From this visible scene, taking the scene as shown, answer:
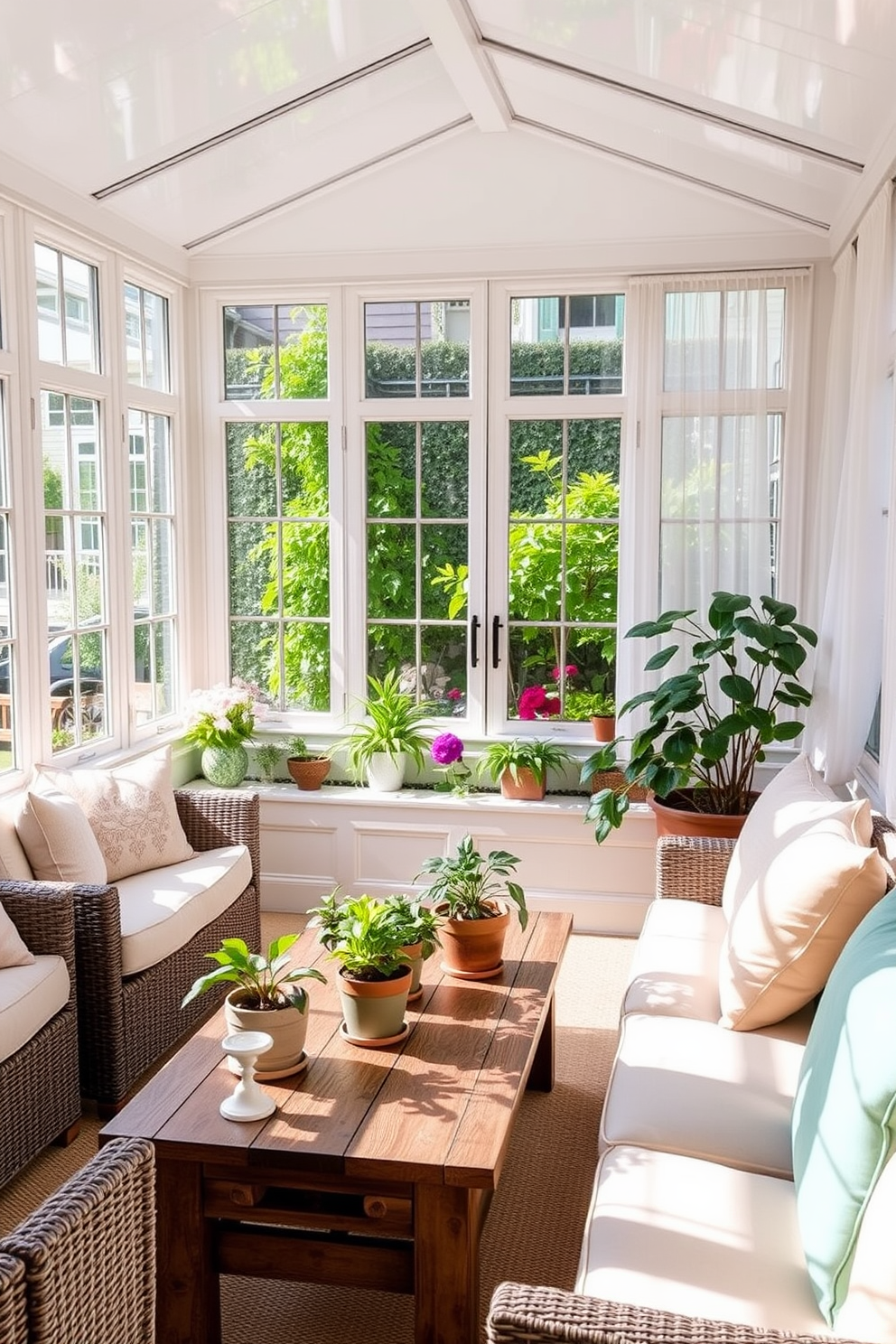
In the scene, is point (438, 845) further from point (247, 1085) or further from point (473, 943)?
point (247, 1085)

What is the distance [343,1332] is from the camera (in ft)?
8.06

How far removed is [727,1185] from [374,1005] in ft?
2.85

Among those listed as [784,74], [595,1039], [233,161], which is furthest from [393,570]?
[784,74]

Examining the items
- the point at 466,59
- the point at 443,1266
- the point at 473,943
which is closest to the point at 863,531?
the point at 473,943

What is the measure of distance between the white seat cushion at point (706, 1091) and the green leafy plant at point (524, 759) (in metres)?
2.18

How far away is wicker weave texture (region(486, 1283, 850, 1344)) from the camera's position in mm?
1457

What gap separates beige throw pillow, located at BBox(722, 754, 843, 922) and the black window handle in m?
1.79

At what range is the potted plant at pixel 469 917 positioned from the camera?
9.98 feet

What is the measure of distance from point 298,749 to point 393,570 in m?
0.89

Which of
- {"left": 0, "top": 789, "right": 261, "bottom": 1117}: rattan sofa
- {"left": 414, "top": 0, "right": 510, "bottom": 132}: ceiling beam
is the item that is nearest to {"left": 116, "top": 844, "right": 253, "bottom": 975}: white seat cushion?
{"left": 0, "top": 789, "right": 261, "bottom": 1117}: rattan sofa

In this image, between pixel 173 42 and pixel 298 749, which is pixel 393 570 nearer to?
pixel 298 749

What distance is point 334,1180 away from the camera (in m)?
2.21

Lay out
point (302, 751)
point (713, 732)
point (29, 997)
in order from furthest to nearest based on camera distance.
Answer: point (302, 751)
point (713, 732)
point (29, 997)

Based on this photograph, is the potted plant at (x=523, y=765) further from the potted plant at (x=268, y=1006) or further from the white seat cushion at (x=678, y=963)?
the potted plant at (x=268, y=1006)
